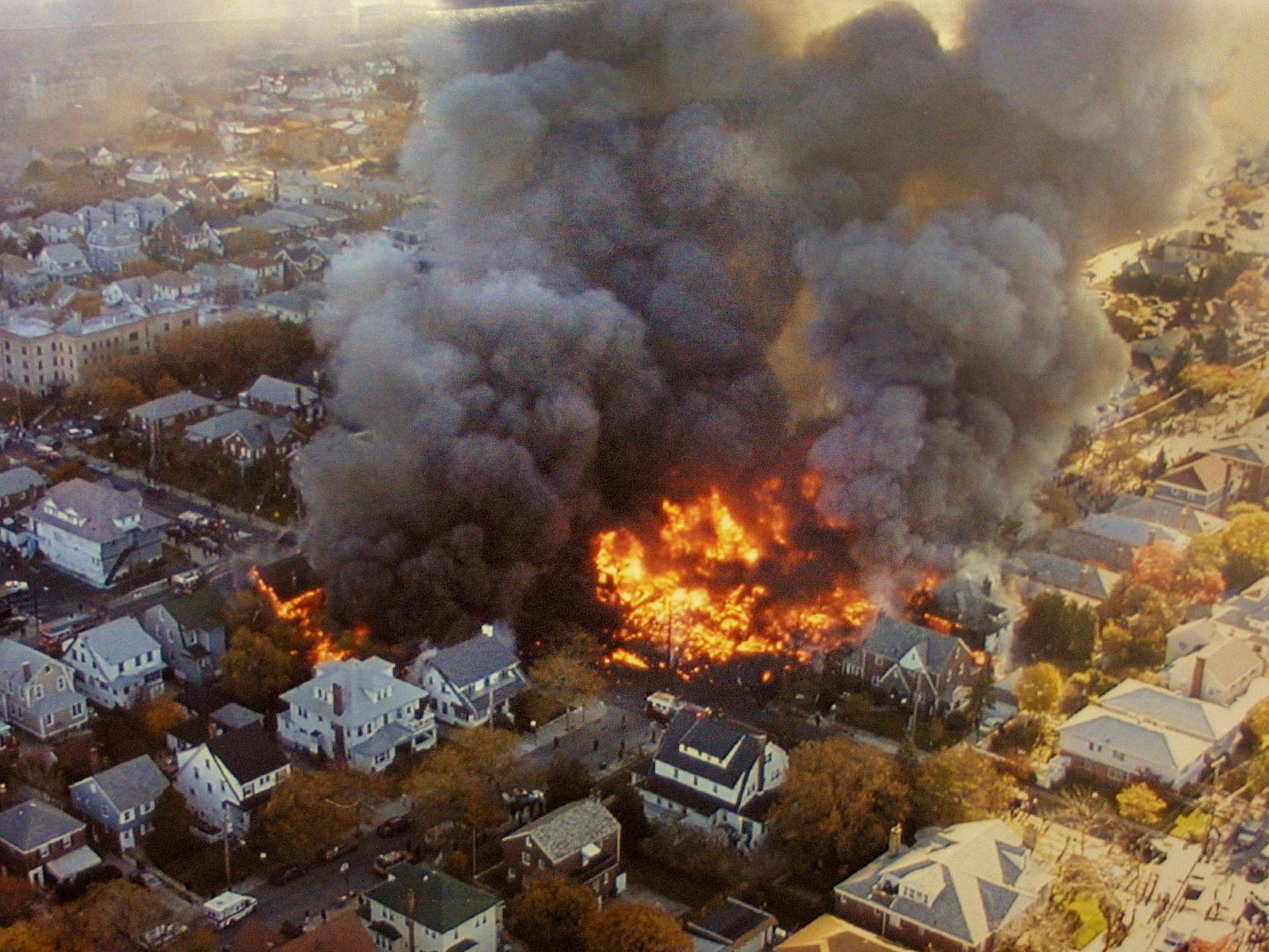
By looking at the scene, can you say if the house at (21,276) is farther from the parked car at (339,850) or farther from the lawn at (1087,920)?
the lawn at (1087,920)

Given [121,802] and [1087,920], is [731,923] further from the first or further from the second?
[121,802]

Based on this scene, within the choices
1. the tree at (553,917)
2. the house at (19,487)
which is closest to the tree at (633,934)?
the tree at (553,917)

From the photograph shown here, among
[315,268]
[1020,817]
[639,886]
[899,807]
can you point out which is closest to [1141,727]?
[1020,817]

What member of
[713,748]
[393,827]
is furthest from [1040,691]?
[393,827]

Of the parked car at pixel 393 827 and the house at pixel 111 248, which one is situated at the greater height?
the house at pixel 111 248

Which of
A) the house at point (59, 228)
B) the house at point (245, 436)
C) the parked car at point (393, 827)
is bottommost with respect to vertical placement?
the parked car at point (393, 827)

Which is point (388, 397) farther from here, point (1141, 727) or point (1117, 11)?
point (1117, 11)

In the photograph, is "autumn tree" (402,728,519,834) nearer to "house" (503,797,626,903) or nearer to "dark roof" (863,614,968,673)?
"house" (503,797,626,903)
